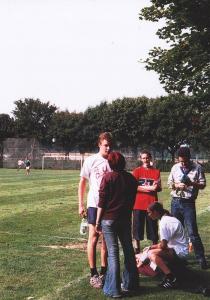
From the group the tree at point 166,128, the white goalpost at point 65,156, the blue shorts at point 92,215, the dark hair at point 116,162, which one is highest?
the tree at point 166,128

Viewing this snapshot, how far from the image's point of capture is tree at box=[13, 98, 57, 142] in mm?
92750

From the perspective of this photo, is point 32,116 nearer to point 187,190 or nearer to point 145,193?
point 145,193

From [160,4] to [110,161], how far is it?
22.6 m

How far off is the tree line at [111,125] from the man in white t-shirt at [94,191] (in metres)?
57.5

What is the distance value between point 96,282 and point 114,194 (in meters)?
1.36

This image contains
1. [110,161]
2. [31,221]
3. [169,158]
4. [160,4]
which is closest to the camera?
[110,161]

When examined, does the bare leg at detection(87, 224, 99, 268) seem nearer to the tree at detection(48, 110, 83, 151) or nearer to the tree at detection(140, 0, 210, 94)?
the tree at detection(140, 0, 210, 94)

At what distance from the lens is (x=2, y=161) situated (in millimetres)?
83000

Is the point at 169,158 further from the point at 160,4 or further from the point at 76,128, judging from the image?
the point at 160,4

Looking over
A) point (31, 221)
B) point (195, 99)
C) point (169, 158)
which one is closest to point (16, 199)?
point (31, 221)

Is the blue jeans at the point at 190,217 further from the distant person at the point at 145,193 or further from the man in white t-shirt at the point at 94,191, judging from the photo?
the man in white t-shirt at the point at 94,191

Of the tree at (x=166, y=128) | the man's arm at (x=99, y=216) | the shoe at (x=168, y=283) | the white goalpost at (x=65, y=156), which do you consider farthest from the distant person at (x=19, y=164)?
the man's arm at (x=99, y=216)

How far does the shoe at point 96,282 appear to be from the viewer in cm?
787

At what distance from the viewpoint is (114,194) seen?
7.52 m
